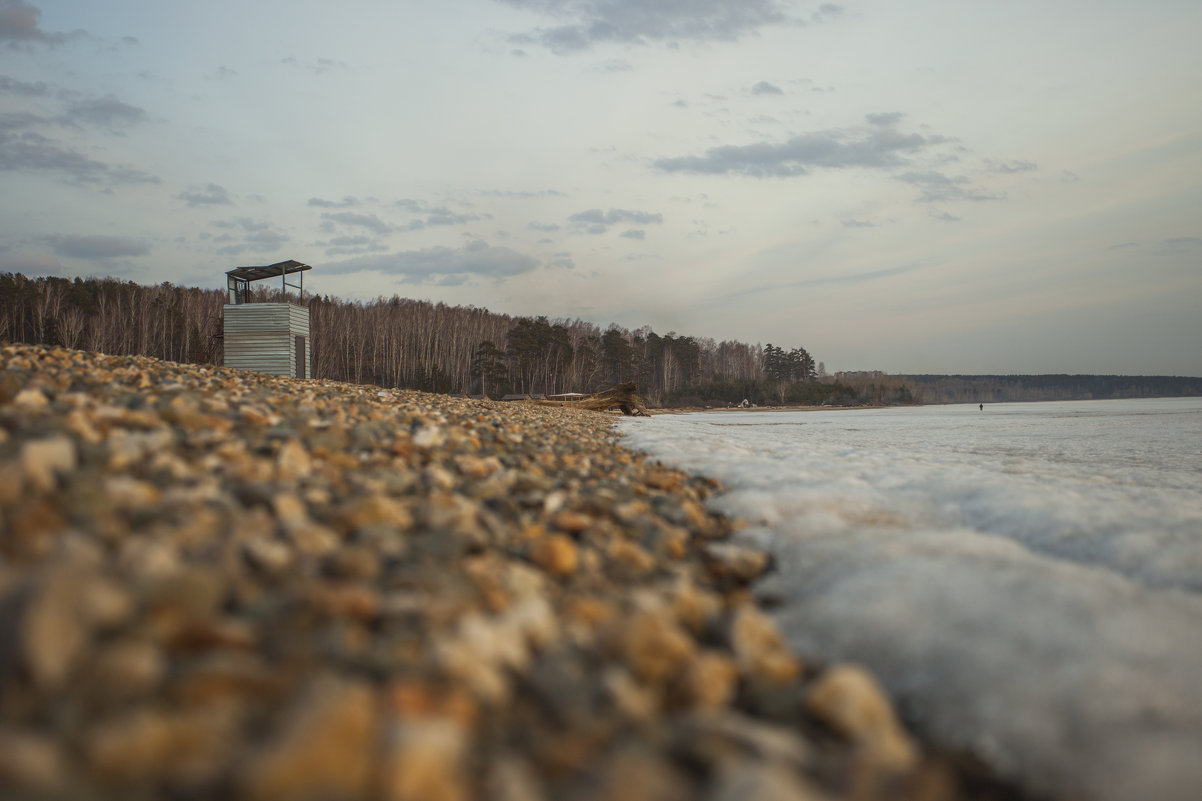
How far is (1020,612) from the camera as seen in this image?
163 centimetres

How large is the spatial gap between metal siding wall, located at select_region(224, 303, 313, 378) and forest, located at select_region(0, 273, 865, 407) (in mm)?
23018

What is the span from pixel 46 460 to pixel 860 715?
89.6 inches

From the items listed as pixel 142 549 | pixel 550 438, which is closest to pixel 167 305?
pixel 550 438

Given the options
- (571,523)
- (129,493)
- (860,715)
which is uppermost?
(129,493)

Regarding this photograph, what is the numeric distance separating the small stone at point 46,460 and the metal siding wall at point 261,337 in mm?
14785

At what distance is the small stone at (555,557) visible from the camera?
1839 millimetres

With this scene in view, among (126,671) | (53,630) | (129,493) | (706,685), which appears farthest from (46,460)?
(706,685)

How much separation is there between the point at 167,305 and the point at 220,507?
55.9 metres

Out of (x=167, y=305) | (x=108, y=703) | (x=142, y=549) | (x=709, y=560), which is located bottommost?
(x=709, y=560)

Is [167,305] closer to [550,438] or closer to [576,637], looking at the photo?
[550,438]

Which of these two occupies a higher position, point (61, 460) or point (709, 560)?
point (61, 460)

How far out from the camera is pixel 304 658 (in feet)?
3.60

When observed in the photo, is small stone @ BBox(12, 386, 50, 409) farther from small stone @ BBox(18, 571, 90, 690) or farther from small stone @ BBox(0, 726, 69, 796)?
small stone @ BBox(0, 726, 69, 796)

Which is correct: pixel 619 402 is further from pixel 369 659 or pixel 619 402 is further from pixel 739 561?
pixel 369 659
